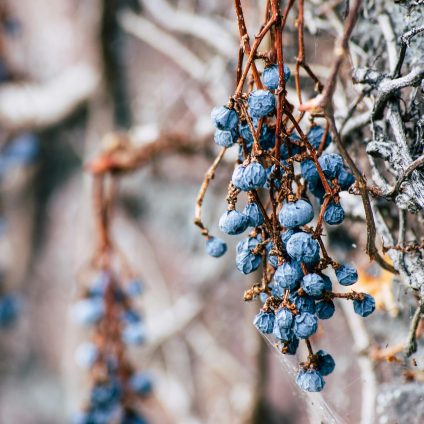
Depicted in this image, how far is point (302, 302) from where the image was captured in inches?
20.3

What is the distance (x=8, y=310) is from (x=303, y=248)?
4.73 ft

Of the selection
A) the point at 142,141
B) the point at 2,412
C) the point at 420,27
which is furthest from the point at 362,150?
the point at 2,412

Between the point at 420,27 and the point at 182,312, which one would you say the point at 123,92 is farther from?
the point at 420,27

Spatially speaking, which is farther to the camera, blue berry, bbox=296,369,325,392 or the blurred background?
the blurred background

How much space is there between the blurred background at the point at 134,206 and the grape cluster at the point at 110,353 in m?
0.23

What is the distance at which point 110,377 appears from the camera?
43.0 inches

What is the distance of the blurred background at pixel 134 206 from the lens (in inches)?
50.3

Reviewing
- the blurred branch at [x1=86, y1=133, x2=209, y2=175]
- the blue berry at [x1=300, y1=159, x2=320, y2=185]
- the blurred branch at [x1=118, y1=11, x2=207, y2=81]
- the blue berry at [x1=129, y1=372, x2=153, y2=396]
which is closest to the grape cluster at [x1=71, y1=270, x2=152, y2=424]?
the blue berry at [x1=129, y1=372, x2=153, y2=396]

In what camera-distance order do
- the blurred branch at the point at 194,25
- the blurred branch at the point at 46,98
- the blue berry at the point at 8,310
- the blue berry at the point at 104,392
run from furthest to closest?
1. the blue berry at the point at 8,310
2. the blurred branch at the point at 46,98
3. the blurred branch at the point at 194,25
4. the blue berry at the point at 104,392

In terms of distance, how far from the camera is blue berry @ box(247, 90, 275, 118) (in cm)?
50

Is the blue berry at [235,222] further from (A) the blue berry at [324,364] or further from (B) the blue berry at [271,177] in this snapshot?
(A) the blue berry at [324,364]

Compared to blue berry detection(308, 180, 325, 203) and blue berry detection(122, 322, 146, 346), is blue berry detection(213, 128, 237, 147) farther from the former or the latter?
blue berry detection(122, 322, 146, 346)

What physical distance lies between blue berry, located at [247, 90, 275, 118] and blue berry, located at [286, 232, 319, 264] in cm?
11

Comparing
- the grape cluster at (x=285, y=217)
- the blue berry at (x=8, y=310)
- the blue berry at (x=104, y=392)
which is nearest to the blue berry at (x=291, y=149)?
the grape cluster at (x=285, y=217)
